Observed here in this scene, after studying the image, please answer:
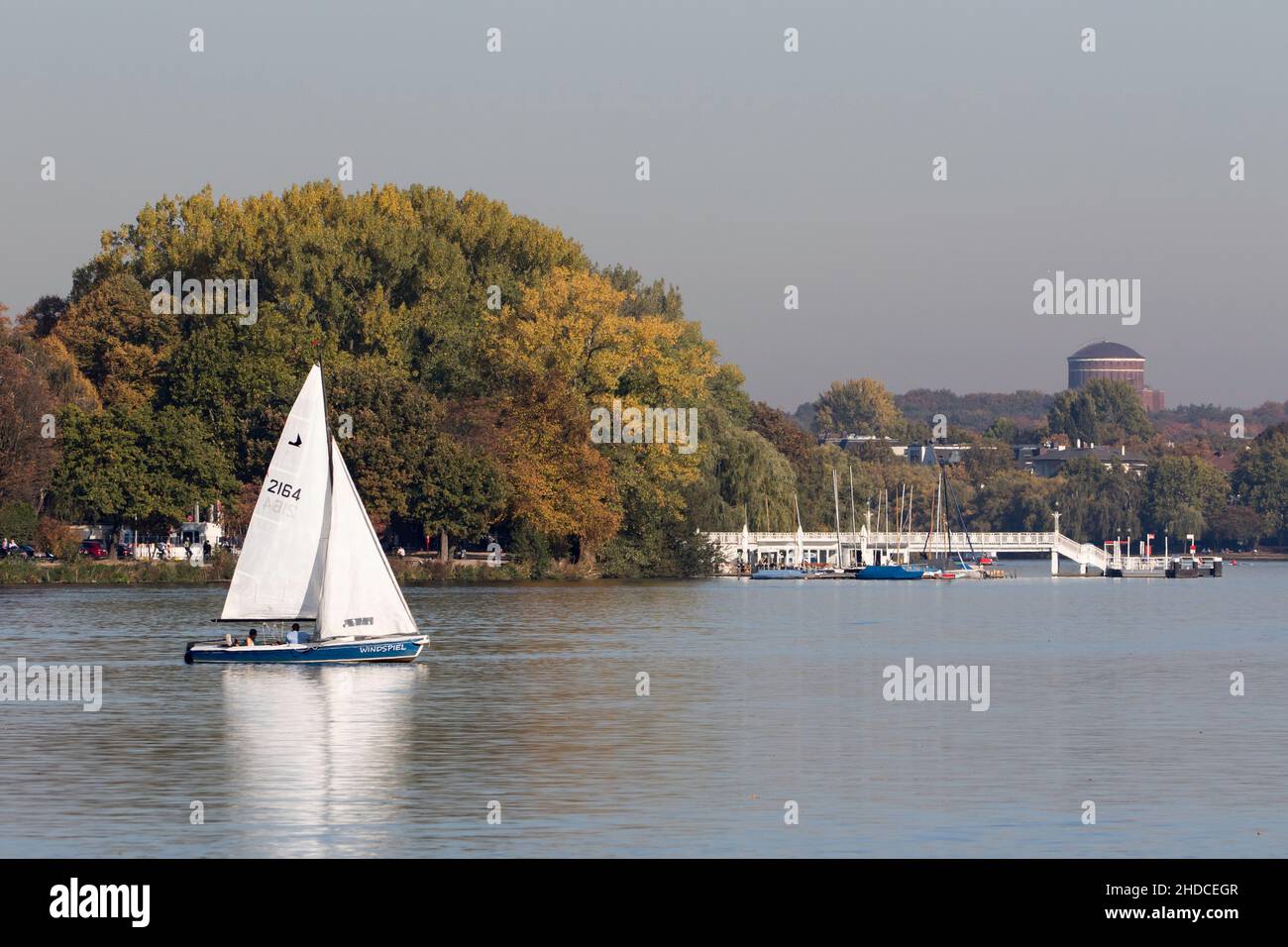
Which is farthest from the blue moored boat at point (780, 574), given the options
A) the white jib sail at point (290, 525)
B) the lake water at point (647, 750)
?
the white jib sail at point (290, 525)

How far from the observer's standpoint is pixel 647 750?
44438 mm

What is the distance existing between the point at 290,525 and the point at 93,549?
8651cm

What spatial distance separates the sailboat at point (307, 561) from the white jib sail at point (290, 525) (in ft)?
0.10

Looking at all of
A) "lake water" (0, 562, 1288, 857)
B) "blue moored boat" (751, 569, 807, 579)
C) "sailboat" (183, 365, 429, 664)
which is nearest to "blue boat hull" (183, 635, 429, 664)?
"sailboat" (183, 365, 429, 664)

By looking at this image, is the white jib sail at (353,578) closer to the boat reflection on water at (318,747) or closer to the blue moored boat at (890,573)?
the boat reflection on water at (318,747)

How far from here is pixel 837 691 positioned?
198 ft

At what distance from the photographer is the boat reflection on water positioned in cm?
3469

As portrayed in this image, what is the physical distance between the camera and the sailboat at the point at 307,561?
63.2m

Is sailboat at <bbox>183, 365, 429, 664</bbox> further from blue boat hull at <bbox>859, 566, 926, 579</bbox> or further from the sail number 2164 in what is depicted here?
blue boat hull at <bbox>859, 566, 926, 579</bbox>

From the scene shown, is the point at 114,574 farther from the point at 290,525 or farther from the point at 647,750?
the point at 647,750

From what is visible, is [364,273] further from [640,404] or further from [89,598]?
[89,598]

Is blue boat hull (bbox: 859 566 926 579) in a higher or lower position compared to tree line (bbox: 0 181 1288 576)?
lower

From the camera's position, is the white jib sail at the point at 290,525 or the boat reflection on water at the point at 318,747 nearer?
the boat reflection on water at the point at 318,747

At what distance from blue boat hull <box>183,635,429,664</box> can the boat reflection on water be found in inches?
18.9
